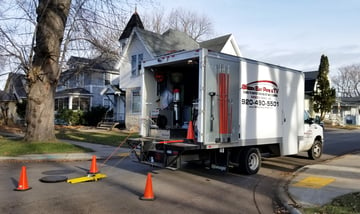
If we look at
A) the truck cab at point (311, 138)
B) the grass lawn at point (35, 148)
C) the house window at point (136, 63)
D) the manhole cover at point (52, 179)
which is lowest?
the manhole cover at point (52, 179)

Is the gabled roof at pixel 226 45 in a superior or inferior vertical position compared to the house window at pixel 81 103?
superior

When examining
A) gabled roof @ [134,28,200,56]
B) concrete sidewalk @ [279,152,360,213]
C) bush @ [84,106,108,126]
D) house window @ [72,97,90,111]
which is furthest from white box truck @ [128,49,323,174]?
house window @ [72,97,90,111]

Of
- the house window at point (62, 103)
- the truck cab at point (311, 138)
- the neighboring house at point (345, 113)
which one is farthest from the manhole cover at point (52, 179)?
the neighboring house at point (345, 113)

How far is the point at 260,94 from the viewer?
9781mm

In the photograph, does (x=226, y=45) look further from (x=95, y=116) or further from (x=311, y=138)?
(x=311, y=138)

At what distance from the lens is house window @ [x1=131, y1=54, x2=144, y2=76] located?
2844 cm

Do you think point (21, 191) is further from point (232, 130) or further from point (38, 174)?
point (232, 130)

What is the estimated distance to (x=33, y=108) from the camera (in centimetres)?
1490

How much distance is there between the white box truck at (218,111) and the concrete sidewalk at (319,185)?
3.86 feet

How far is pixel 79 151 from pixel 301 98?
9.28 metres

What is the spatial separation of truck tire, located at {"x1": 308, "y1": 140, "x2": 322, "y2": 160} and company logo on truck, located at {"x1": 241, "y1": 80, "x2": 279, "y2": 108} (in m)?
3.76

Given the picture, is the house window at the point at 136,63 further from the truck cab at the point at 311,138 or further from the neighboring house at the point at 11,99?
the truck cab at the point at 311,138

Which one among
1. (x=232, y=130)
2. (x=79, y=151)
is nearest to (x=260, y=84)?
(x=232, y=130)

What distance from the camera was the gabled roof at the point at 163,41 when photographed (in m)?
27.7
